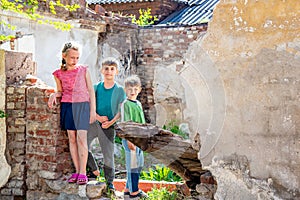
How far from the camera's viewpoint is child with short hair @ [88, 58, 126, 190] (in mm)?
5113

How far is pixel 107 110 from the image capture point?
516 cm

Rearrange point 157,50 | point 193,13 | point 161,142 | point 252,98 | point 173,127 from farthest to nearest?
point 193,13 < point 157,50 < point 173,127 < point 161,142 < point 252,98

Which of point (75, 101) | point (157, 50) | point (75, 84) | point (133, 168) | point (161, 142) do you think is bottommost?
point (133, 168)

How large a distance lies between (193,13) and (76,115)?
8.66 meters

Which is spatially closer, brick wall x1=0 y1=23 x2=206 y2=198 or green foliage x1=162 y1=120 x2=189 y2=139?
brick wall x1=0 y1=23 x2=206 y2=198

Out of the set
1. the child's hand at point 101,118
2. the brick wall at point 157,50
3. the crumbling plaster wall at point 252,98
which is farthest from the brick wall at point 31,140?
the brick wall at point 157,50

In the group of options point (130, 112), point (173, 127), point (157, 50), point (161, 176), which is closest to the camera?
point (130, 112)

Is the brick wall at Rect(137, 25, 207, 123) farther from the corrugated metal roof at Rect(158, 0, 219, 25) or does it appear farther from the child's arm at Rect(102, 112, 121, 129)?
the child's arm at Rect(102, 112, 121, 129)

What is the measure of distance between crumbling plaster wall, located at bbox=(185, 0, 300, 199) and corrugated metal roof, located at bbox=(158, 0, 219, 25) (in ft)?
28.0

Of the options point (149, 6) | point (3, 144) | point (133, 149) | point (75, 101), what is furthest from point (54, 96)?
point (149, 6)

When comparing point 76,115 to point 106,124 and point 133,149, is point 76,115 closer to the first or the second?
point 106,124

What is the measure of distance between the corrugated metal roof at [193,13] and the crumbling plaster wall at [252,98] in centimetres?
854

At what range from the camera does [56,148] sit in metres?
5.18

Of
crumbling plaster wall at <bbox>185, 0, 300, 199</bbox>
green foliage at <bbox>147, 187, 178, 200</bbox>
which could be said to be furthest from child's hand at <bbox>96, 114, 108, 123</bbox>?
crumbling plaster wall at <bbox>185, 0, 300, 199</bbox>
